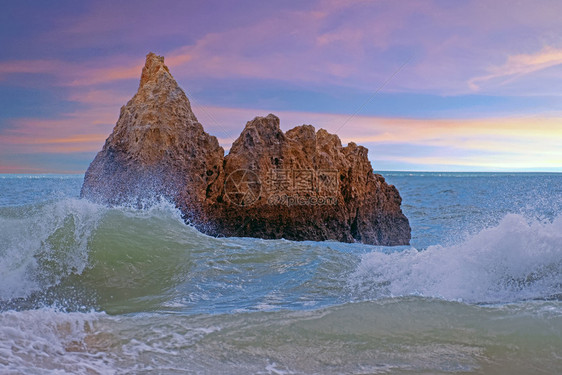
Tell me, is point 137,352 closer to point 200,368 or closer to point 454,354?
point 200,368

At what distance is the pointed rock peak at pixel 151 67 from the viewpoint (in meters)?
13.5

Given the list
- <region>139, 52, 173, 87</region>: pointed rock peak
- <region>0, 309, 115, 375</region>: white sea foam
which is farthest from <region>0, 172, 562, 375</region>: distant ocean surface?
<region>139, 52, 173, 87</region>: pointed rock peak

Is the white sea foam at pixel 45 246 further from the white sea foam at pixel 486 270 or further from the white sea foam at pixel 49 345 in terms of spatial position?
the white sea foam at pixel 486 270

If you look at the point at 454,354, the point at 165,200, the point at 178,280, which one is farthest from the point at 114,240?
the point at 454,354

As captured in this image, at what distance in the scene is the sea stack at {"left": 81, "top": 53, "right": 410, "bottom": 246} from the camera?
37.8 feet

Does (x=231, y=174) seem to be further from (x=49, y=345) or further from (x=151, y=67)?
(x=49, y=345)

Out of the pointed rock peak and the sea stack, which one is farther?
the pointed rock peak

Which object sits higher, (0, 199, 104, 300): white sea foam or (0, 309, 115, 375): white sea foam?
(0, 199, 104, 300): white sea foam

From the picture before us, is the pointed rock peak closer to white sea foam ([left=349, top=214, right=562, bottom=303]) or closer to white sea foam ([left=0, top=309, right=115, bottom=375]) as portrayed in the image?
white sea foam ([left=349, top=214, right=562, bottom=303])

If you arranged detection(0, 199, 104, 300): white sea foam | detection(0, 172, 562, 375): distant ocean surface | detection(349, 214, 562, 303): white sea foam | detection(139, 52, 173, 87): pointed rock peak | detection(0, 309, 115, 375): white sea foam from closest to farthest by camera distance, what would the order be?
1. detection(0, 309, 115, 375): white sea foam
2. detection(0, 172, 562, 375): distant ocean surface
3. detection(349, 214, 562, 303): white sea foam
4. detection(0, 199, 104, 300): white sea foam
5. detection(139, 52, 173, 87): pointed rock peak

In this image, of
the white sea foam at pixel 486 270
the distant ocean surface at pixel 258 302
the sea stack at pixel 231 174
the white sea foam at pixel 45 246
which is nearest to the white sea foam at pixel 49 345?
the distant ocean surface at pixel 258 302

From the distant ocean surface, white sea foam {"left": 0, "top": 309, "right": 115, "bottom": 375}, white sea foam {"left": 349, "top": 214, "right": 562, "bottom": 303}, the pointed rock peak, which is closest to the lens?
white sea foam {"left": 0, "top": 309, "right": 115, "bottom": 375}

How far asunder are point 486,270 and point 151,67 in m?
10.5

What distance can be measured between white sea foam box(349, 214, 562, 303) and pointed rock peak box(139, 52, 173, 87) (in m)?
8.53
